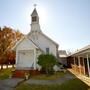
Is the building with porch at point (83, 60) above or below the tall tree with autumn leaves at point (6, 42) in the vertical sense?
below

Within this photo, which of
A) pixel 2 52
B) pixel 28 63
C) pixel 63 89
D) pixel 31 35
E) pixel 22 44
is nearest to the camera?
pixel 63 89

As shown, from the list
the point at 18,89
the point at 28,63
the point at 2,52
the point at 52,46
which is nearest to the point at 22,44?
the point at 28,63

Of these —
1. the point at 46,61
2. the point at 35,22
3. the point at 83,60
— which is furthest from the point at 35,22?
the point at 83,60

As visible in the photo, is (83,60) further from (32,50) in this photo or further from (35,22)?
(35,22)

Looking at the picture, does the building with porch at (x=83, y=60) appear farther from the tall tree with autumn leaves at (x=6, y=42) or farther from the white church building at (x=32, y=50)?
the tall tree with autumn leaves at (x=6, y=42)

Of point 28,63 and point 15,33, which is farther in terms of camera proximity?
point 15,33

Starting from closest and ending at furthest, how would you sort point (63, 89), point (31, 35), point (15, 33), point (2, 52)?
point (63, 89) → point (31, 35) → point (2, 52) → point (15, 33)

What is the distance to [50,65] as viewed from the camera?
2056 cm

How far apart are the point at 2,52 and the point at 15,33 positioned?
6.77 metres

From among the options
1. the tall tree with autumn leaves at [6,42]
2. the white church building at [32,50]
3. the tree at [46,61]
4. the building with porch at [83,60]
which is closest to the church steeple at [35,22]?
the white church building at [32,50]

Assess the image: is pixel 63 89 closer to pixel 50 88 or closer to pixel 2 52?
pixel 50 88

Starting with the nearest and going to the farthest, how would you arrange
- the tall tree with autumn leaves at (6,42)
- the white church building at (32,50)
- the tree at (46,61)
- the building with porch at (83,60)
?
the building with porch at (83,60), the tree at (46,61), the white church building at (32,50), the tall tree with autumn leaves at (6,42)

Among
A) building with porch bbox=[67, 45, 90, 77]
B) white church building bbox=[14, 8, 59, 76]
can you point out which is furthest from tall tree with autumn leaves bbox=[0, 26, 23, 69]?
building with porch bbox=[67, 45, 90, 77]

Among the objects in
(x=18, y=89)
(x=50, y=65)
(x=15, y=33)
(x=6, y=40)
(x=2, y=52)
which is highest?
(x=15, y=33)
